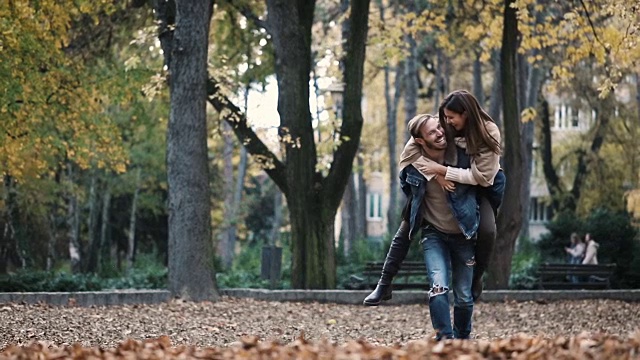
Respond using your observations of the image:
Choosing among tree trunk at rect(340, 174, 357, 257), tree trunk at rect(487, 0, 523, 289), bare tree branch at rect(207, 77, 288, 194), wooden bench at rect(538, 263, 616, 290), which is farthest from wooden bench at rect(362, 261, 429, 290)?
tree trunk at rect(340, 174, 357, 257)

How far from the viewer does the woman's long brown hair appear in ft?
32.2

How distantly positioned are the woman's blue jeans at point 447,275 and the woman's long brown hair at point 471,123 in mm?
723

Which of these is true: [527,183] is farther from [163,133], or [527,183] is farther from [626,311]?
[626,311]

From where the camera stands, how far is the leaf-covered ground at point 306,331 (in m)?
7.54

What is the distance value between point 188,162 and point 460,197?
10661 mm

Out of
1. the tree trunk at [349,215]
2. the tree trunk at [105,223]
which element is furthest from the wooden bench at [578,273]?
the tree trunk at [105,223]

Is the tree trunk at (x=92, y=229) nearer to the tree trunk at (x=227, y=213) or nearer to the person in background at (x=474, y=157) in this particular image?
the tree trunk at (x=227, y=213)

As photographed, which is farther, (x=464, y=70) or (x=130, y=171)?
(x=464, y=70)

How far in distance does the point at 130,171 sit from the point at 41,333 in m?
29.2

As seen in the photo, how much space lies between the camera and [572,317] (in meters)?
19.0

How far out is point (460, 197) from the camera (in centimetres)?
990

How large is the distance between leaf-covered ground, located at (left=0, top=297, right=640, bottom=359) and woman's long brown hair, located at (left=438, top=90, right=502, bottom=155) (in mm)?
1473

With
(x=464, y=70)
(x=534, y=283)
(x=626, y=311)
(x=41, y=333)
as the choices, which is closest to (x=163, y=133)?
(x=464, y=70)

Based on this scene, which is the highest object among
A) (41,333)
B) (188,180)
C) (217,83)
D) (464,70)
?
(464,70)
